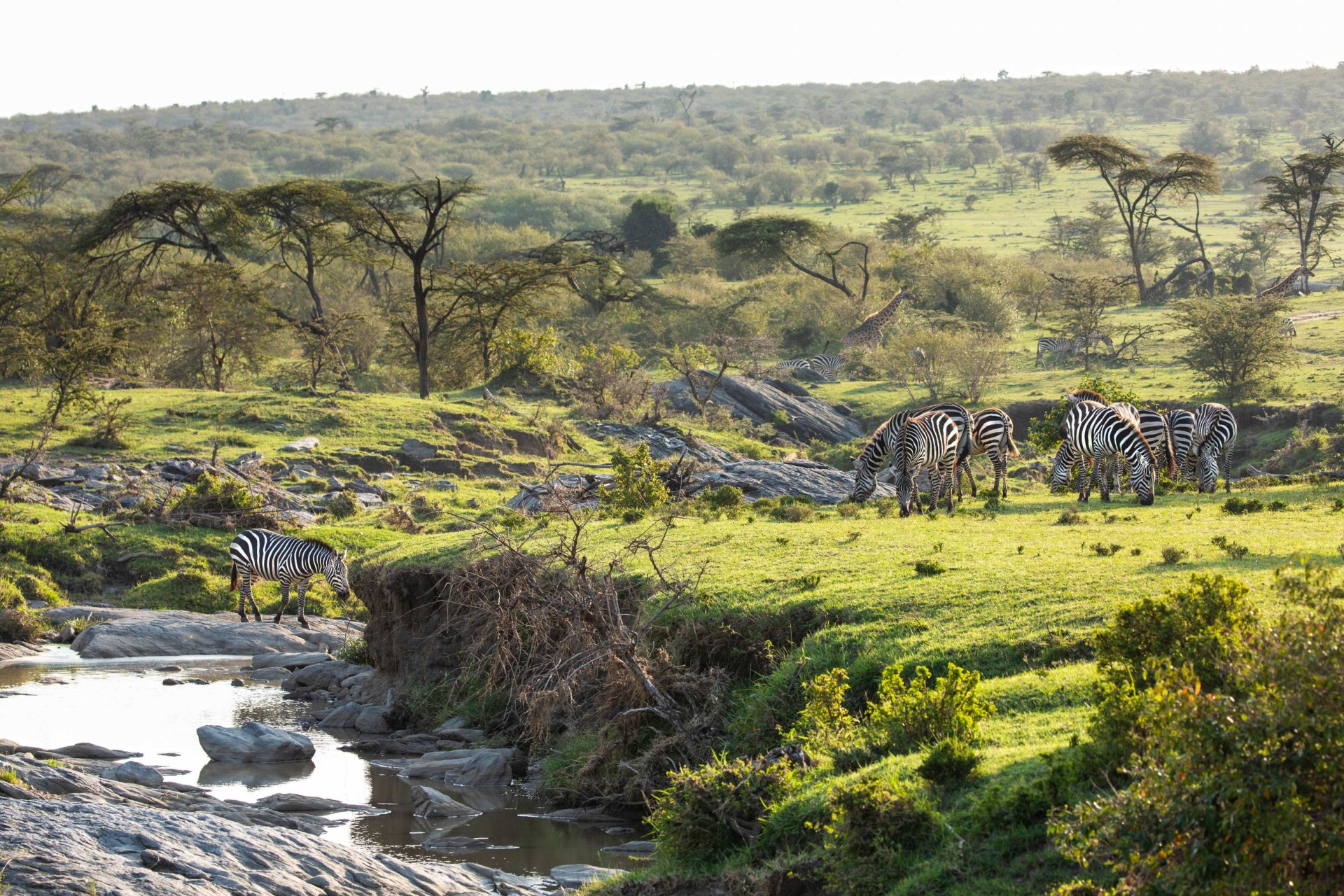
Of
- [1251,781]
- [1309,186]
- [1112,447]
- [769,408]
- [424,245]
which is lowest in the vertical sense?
[769,408]

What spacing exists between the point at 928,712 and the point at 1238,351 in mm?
30163

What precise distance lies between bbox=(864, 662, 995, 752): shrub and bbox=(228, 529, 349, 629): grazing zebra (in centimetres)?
1426

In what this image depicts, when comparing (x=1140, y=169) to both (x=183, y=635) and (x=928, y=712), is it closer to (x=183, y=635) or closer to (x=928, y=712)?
(x=183, y=635)

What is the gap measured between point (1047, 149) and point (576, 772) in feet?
164

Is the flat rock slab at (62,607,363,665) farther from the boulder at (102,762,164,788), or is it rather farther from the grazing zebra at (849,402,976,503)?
the grazing zebra at (849,402,976,503)

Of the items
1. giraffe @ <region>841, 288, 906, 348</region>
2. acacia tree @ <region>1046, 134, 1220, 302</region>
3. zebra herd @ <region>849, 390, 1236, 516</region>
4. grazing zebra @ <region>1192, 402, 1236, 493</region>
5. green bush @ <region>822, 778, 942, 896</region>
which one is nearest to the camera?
green bush @ <region>822, 778, 942, 896</region>

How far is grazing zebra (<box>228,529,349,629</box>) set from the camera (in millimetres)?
21609

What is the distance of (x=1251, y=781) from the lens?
5.15 meters

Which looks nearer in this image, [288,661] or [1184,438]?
[288,661]

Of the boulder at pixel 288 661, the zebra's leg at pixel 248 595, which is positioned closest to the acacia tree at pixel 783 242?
the zebra's leg at pixel 248 595

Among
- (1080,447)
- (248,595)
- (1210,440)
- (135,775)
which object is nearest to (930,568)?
(135,775)

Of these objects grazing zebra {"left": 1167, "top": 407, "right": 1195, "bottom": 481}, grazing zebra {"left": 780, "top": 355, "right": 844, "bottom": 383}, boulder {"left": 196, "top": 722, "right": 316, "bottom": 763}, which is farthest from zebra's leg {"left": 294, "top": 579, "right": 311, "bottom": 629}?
grazing zebra {"left": 780, "top": 355, "right": 844, "bottom": 383}

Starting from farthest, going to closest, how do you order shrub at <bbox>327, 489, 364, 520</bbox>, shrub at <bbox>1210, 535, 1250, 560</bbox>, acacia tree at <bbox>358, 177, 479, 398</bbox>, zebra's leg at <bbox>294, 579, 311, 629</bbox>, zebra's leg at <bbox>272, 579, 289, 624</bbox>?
1. acacia tree at <bbox>358, 177, 479, 398</bbox>
2. shrub at <bbox>327, 489, 364, 520</bbox>
3. zebra's leg at <bbox>272, 579, 289, 624</bbox>
4. zebra's leg at <bbox>294, 579, 311, 629</bbox>
5. shrub at <bbox>1210, 535, 1250, 560</bbox>

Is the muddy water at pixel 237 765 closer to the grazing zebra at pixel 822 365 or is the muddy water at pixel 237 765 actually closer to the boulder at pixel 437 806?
the boulder at pixel 437 806
